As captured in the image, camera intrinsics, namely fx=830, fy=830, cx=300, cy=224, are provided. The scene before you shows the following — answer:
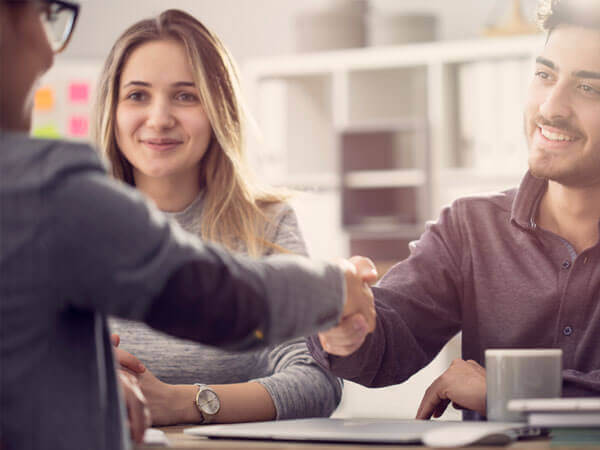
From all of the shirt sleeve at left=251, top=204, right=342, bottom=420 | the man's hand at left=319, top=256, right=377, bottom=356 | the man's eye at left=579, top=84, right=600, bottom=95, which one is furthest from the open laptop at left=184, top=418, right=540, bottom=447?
the man's eye at left=579, top=84, right=600, bottom=95

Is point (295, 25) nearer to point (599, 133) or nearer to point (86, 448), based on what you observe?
point (599, 133)

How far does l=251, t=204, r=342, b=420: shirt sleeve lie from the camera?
1400 millimetres

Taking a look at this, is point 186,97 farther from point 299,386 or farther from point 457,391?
point 457,391

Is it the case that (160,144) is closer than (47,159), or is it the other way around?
(47,159)

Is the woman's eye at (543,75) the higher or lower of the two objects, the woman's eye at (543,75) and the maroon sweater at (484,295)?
the higher

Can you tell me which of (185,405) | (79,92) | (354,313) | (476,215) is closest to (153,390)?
(185,405)

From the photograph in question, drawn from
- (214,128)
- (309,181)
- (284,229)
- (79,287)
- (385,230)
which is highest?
(214,128)

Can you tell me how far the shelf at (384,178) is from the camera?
14.8 feet

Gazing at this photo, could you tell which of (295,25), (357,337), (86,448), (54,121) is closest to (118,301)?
(86,448)

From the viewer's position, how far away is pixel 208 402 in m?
1.31

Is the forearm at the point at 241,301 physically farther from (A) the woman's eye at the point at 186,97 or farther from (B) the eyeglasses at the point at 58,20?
(A) the woman's eye at the point at 186,97

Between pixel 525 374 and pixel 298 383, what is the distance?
0.53 m

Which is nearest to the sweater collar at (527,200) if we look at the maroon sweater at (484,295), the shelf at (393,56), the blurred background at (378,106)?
the maroon sweater at (484,295)

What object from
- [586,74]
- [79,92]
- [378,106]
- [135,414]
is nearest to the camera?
[135,414]
